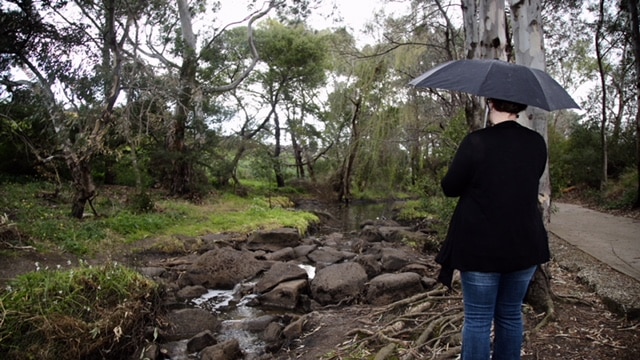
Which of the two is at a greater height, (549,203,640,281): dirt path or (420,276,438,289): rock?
(549,203,640,281): dirt path

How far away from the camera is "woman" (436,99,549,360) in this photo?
238 cm

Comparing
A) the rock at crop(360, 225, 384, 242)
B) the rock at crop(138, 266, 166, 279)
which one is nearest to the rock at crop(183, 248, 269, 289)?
the rock at crop(138, 266, 166, 279)

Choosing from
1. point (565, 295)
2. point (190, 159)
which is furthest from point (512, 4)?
point (190, 159)

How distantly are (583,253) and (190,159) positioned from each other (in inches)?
510

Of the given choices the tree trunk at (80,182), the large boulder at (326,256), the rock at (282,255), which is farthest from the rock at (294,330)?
the tree trunk at (80,182)

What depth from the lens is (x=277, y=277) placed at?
7.02m

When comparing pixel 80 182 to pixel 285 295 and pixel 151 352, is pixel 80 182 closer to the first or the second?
pixel 285 295

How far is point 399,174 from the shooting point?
2056cm

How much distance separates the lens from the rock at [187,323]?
5289mm

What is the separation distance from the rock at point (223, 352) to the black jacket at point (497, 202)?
3026mm

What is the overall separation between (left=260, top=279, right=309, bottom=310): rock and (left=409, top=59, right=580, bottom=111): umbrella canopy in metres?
4.26

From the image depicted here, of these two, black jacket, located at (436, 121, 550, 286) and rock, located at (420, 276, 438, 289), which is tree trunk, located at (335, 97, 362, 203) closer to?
rock, located at (420, 276, 438, 289)

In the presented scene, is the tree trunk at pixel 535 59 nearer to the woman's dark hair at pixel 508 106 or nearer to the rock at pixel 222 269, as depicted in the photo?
the woman's dark hair at pixel 508 106

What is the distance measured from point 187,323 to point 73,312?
145cm
